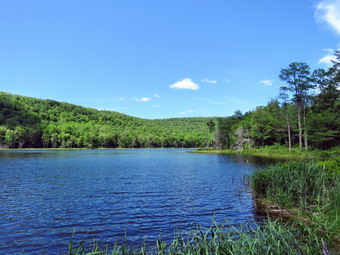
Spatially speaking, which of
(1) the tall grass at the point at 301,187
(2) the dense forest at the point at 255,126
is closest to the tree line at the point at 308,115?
(2) the dense forest at the point at 255,126

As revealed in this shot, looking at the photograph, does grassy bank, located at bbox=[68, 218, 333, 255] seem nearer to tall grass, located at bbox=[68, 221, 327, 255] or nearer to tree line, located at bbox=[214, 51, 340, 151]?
tall grass, located at bbox=[68, 221, 327, 255]

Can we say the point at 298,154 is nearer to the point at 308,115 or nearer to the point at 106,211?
the point at 308,115

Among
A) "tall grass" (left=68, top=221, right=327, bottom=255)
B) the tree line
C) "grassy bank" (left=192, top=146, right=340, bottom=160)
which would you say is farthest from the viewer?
the tree line

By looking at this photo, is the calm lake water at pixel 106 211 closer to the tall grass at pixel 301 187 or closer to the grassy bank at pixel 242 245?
the tall grass at pixel 301 187

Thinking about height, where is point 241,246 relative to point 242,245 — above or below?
below

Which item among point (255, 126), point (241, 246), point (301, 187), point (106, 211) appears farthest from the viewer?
point (255, 126)

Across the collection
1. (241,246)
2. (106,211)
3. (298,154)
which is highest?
(298,154)

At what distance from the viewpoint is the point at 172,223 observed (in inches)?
535

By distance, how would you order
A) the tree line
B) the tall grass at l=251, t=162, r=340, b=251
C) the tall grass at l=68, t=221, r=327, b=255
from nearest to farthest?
1. the tall grass at l=68, t=221, r=327, b=255
2. the tall grass at l=251, t=162, r=340, b=251
3. the tree line

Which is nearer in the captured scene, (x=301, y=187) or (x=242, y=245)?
(x=242, y=245)

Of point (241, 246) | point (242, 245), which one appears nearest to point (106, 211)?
point (241, 246)

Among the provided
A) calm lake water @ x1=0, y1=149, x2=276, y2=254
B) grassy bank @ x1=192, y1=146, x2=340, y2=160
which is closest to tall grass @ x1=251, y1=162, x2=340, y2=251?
calm lake water @ x1=0, y1=149, x2=276, y2=254

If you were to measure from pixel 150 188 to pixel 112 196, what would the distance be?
484cm

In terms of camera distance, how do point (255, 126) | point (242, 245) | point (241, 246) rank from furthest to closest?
1. point (255, 126)
2. point (241, 246)
3. point (242, 245)
